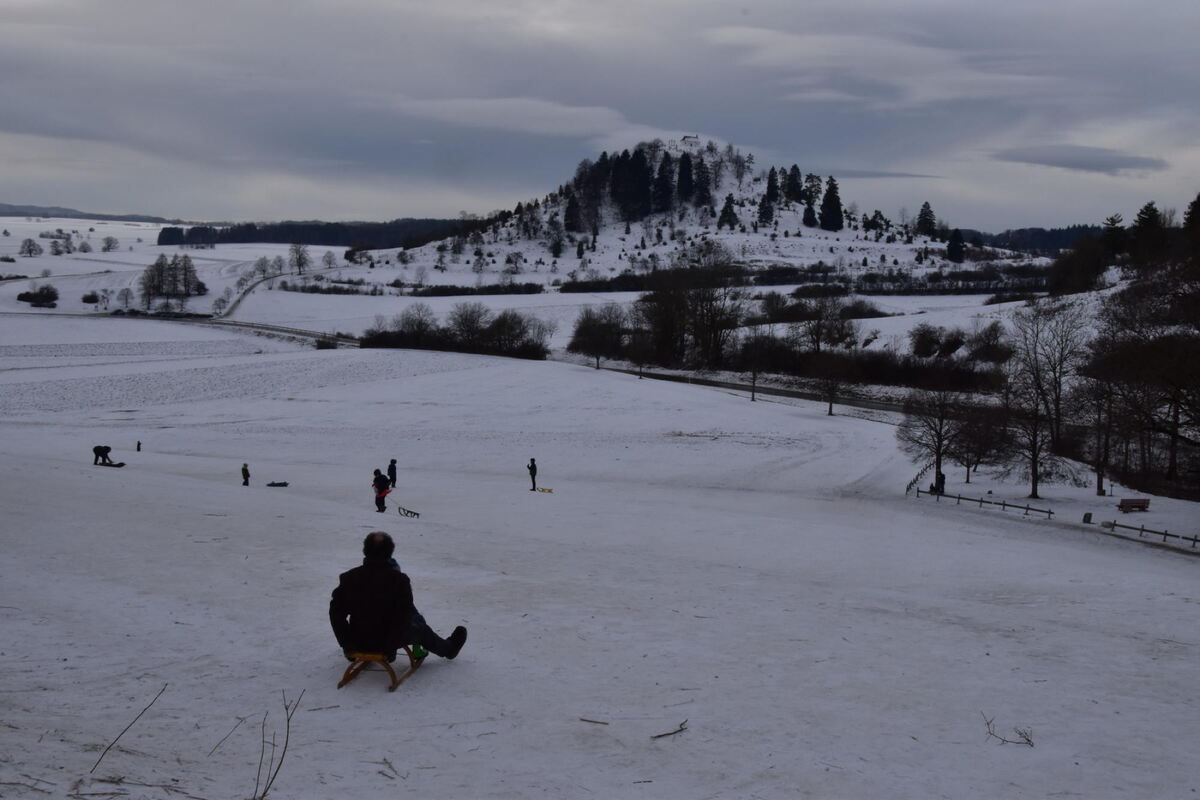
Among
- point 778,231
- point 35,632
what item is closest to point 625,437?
point 35,632

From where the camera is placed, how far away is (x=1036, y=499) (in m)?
31.7

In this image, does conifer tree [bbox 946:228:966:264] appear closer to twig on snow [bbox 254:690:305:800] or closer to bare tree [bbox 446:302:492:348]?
bare tree [bbox 446:302:492:348]

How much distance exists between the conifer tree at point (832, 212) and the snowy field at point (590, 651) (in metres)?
179

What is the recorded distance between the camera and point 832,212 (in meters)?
193

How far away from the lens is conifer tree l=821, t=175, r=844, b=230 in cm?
19312

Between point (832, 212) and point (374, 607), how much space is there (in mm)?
201709

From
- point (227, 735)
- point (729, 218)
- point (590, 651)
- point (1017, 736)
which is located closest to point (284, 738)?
point (227, 735)

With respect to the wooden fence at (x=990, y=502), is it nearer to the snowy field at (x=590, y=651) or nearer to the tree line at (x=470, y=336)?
the snowy field at (x=590, y=651)

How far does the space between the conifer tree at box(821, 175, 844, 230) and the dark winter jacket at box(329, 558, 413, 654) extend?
200836 millimetres

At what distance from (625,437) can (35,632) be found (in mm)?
37254

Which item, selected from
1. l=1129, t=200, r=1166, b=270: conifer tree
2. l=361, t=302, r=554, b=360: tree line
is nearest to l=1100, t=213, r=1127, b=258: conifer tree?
l=1129, t=200, r=1166, b=270: conifer tree

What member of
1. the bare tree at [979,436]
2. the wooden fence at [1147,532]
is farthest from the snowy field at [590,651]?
the bare tree at [979,436]

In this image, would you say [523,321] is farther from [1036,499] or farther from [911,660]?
Result: [911,660]

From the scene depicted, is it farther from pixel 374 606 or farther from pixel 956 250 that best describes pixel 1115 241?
pixel 374 606
